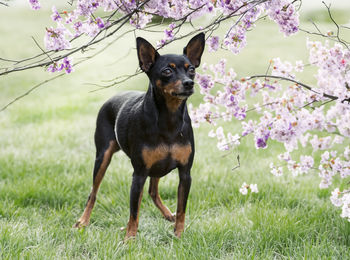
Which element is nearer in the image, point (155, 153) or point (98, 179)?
point (155, 153)

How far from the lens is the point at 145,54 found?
11.4ft

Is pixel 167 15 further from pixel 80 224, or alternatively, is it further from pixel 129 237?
pixel 80 224

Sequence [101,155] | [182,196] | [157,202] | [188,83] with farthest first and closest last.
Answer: [157,202] → [101,155] → [182,196] → [188,83]

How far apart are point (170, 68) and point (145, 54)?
0.26 m

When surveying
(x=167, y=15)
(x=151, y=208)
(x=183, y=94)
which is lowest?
(x=151, y=208)

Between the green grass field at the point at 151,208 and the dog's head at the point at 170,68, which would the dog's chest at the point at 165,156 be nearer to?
the dog's head at the point at 170,68

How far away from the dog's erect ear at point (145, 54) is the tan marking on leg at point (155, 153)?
607mm

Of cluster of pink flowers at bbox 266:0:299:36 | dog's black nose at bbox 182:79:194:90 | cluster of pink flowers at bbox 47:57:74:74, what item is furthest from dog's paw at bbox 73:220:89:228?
cluster of pink flowers at bbox 266:0:299:36

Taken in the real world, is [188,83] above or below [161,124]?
above

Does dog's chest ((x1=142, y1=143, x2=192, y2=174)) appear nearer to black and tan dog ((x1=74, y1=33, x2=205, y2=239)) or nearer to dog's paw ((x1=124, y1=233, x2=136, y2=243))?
black and tan dog ((x1=74, y1=33, x2=205, y2=239))

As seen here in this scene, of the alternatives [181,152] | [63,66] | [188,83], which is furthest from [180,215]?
[63,66]

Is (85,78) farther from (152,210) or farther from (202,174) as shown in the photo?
(152,210)

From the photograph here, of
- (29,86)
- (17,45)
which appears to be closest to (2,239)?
(29,86)

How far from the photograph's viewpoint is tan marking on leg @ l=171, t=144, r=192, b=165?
355 cm
